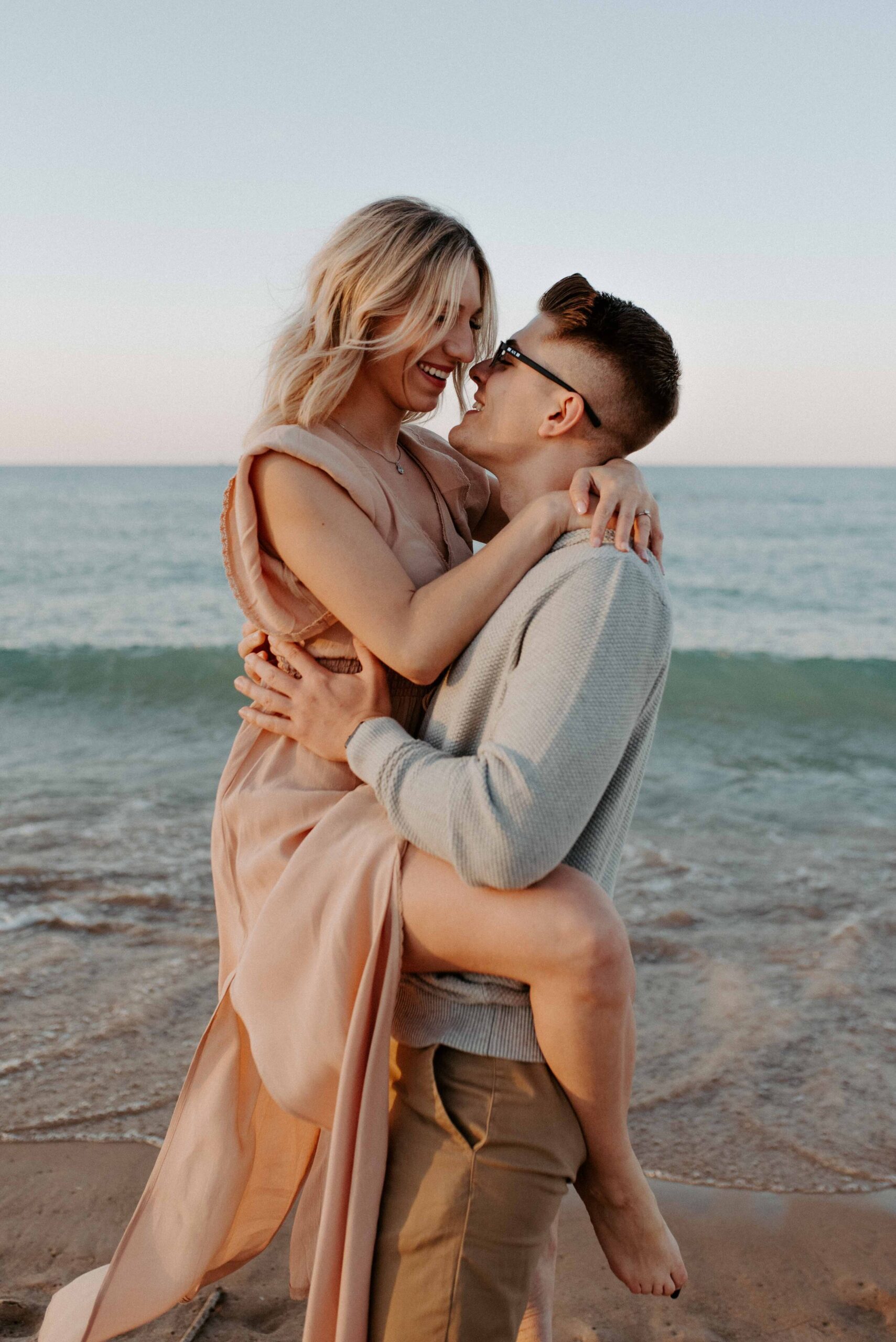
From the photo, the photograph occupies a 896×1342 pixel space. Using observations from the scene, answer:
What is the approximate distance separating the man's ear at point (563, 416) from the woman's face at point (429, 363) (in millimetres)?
299

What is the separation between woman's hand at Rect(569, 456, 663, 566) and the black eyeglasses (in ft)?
0.44

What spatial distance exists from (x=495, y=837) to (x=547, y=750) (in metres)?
0.16

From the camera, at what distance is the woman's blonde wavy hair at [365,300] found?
230cm

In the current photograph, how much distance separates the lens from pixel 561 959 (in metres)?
1.75

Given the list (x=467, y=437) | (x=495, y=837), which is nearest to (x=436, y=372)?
(x=467, y=437)

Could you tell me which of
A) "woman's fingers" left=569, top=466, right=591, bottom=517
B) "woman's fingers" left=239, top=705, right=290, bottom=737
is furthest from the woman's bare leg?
"woman's fingers" left=569, top=466, right=591, bottom=517

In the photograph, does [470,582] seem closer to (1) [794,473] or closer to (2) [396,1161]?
(2) [396,1161]

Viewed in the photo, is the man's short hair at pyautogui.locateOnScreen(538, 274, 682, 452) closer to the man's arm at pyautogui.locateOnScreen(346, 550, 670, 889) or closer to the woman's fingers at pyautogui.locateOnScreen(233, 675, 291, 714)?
the man's arm at pyautogui.locateOnScreen(346, 550, 670, 889)

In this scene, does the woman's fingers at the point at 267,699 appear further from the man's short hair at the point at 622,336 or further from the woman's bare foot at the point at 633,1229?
the woman's bare foot at the point at 633,1229

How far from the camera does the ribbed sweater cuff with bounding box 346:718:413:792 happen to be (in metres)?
1.93

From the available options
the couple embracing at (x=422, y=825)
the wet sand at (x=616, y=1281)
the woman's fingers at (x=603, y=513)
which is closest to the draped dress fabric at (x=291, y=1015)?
the couple embracing at (x=422, y=825)

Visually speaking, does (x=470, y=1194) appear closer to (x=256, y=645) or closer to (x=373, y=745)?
(x=373, y=745)

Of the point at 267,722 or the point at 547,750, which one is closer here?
the point at 547,750

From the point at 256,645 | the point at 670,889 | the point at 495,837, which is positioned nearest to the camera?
the point at 495,837
